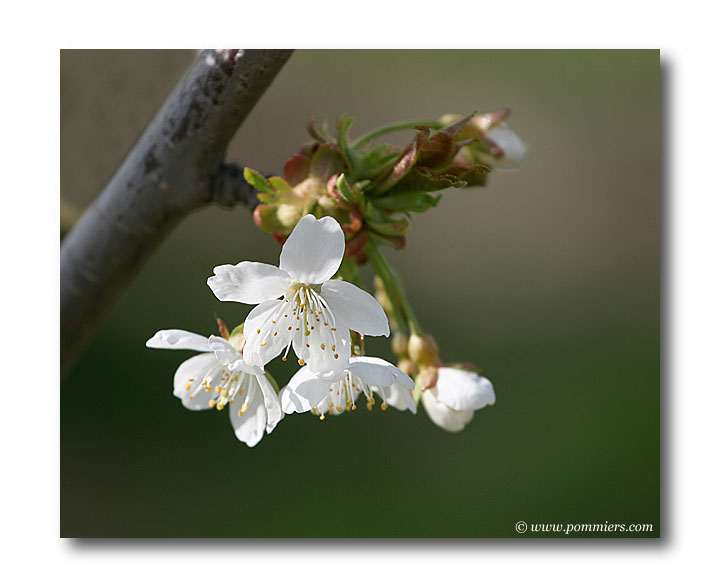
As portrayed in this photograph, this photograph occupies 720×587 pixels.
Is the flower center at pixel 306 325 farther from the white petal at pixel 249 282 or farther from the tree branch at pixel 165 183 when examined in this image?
→ the tree branch at pixel 165 183

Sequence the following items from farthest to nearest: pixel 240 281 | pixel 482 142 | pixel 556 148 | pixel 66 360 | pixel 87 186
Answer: pixel 556 148 → pixel 87 186 → pixel 66 360 → pixel 482 142 → pixel 240 281

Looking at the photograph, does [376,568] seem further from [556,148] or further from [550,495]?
[556,148]

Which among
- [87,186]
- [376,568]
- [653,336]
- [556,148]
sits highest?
[556,148]

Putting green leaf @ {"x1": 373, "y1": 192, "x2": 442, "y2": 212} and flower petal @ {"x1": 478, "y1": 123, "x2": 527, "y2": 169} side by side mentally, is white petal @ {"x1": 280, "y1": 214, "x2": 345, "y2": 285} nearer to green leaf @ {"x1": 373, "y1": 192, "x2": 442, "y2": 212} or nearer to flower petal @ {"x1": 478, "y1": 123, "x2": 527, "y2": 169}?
green leaf @ {"x1": 373, "y1": 192, "x2": 442, "y2": 212}

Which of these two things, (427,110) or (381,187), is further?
(427,110)

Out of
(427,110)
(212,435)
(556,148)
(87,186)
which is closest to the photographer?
(87,186)

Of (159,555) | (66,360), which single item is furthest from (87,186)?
(159,555)

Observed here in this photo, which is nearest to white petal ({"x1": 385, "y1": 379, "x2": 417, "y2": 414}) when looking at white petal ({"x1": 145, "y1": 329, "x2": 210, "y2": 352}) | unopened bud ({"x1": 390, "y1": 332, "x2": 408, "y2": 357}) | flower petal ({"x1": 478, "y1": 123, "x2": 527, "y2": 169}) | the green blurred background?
unopened bud ({"x1": 390, "y1": 332, "x2": 408, "y2": 357})
